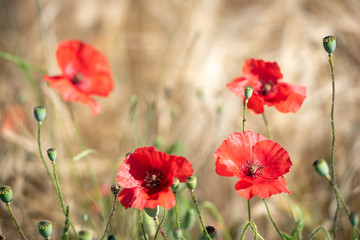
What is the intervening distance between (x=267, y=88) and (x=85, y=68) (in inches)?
Result: 20.7

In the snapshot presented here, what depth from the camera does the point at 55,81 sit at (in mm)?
1035

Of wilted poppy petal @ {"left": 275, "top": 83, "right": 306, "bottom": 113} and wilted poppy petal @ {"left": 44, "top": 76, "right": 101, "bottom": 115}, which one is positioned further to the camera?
wilted poppy petal @ {"left": 44, "top": 76, "right": 101, "bottom": 115}

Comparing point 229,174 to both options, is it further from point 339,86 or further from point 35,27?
point 35,27

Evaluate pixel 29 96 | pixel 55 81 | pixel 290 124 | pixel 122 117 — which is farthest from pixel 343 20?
pixel 29 96

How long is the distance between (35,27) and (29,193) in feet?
2.90

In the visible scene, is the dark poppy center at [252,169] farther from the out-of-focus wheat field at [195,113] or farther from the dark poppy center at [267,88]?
the out-of-focus wheat field at [195,113]

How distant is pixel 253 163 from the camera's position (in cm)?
82

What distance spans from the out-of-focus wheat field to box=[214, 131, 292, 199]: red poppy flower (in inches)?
13.8

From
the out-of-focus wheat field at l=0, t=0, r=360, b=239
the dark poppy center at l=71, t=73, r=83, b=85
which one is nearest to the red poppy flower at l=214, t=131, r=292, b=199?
the out-of-focus wheat field at l=0, t=0, r=360, b=239

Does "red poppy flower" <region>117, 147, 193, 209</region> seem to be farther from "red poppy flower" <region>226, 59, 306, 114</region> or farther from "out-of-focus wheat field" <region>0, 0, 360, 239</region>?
"out-of-focus wheat field" <region>0, 0, 360, 239</region>

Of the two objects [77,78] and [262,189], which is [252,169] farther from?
[77,78]

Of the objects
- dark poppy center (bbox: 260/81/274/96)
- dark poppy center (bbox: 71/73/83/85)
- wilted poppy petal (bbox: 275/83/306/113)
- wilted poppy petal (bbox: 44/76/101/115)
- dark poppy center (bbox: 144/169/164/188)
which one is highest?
dark poppy center (bbox: 71/73/83/85)

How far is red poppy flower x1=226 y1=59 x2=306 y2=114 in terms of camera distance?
0.87 m

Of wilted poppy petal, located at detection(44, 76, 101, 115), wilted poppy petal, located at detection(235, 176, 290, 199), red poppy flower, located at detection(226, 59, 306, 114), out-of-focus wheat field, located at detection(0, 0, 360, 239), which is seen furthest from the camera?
out-of-focus wheat field, located at detection(0, 0, 360, 239)
